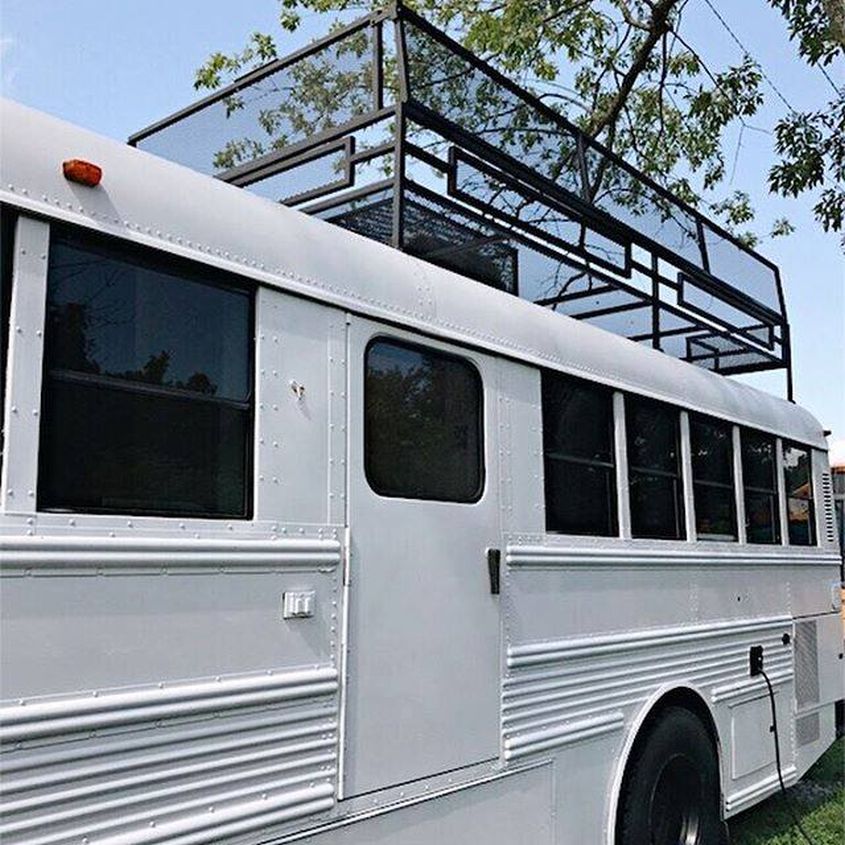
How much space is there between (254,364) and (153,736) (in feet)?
3.18

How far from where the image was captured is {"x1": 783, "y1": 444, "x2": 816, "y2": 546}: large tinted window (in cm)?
584

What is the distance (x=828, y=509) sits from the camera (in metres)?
6.39

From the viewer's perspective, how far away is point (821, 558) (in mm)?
6160

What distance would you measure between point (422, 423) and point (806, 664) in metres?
3.74

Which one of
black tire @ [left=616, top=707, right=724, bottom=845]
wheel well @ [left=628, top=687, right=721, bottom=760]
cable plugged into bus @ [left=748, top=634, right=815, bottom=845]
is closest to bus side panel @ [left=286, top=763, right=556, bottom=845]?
black tire @ [left=616, top=707, right=724, bottom=845]

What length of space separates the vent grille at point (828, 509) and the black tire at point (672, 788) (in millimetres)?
2352

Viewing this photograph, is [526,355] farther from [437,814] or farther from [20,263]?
[20,263]

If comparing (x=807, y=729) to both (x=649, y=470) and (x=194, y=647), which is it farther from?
(x=194, y=647)

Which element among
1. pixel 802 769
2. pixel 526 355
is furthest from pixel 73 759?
pixel 802 769

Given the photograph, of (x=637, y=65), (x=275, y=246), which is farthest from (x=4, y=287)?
(x=637, y=65)

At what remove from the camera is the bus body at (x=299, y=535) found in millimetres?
2070

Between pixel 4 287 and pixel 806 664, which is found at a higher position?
pixel 4 287

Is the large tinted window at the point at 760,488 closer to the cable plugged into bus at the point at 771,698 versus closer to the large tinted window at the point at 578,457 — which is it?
the cable plugged into bus at the point at 771,698

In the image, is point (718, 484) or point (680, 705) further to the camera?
point (718, 484)
